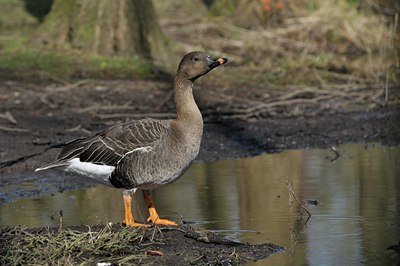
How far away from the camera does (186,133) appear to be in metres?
6.17

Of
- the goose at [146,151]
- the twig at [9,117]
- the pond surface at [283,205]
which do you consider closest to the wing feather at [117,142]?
the goose at [146,151]

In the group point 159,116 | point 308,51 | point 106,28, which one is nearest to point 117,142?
point 159,116

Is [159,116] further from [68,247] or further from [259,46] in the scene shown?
[259,46]

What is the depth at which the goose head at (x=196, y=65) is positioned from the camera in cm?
656

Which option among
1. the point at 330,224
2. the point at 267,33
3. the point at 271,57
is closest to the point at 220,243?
the point at 330,224

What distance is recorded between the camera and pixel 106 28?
15930mm

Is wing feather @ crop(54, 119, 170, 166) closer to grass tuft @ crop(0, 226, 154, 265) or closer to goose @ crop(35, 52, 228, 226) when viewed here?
goose @ crop(35, 52, 228, 226)

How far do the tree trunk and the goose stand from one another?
381 inches

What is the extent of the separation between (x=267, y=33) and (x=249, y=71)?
→ 11.7ft

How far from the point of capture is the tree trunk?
52.2 feet

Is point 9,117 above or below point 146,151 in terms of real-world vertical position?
below

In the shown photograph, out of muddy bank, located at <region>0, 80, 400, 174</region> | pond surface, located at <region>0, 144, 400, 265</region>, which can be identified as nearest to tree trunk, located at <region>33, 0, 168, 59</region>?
muddy bank, located at <region>0, 80, 400, 174</region>

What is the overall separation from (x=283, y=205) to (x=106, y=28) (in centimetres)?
997

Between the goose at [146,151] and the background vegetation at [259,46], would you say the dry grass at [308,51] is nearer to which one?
the background vegetation at [259,46]
